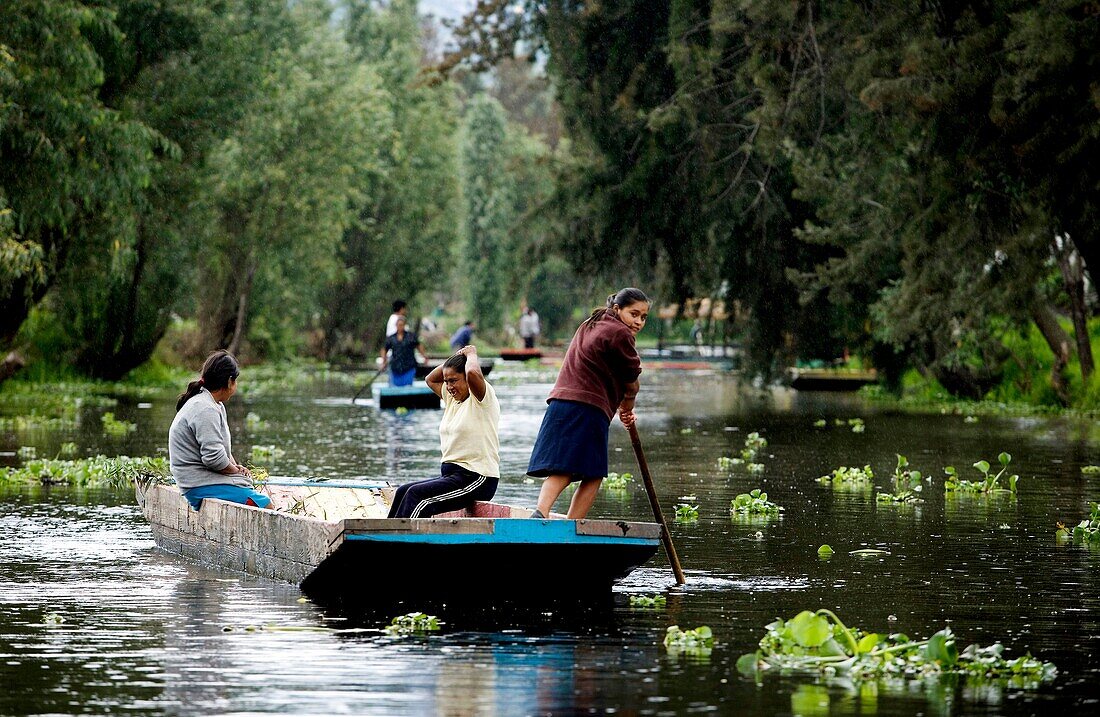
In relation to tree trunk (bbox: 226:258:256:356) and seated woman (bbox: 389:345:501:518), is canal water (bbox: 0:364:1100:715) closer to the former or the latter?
seated woman (bbox: 389:345:501:518)

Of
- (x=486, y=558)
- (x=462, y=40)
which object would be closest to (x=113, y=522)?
(x=486, y=558)

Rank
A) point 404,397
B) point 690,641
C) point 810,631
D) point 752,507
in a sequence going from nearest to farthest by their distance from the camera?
1. point 810,631
2. point 690,641
3. point 752,507
4. point 404,397

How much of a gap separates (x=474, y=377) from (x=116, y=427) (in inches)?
647

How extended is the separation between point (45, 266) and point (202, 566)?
19.8 metres

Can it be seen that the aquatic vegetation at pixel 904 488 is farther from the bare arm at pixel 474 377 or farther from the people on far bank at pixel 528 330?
the people on far bank at pixel 528 330

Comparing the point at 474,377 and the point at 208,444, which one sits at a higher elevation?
the point at 474,377

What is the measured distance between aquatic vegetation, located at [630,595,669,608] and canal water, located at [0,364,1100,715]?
3.5 inches

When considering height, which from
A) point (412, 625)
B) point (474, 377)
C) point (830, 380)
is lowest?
point (412, 625)

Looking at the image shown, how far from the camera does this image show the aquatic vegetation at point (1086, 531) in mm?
14320

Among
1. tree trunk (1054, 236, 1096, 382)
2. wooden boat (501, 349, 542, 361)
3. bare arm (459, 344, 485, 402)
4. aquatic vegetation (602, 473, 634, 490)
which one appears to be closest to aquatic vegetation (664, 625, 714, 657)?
bare arm (459, 344, 485, 402)

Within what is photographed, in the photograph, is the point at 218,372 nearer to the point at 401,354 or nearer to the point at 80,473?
the point at 80,473

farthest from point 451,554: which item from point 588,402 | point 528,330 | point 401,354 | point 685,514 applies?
point 528,330

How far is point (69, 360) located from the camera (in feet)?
141

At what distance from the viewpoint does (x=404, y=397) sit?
34.5 m
